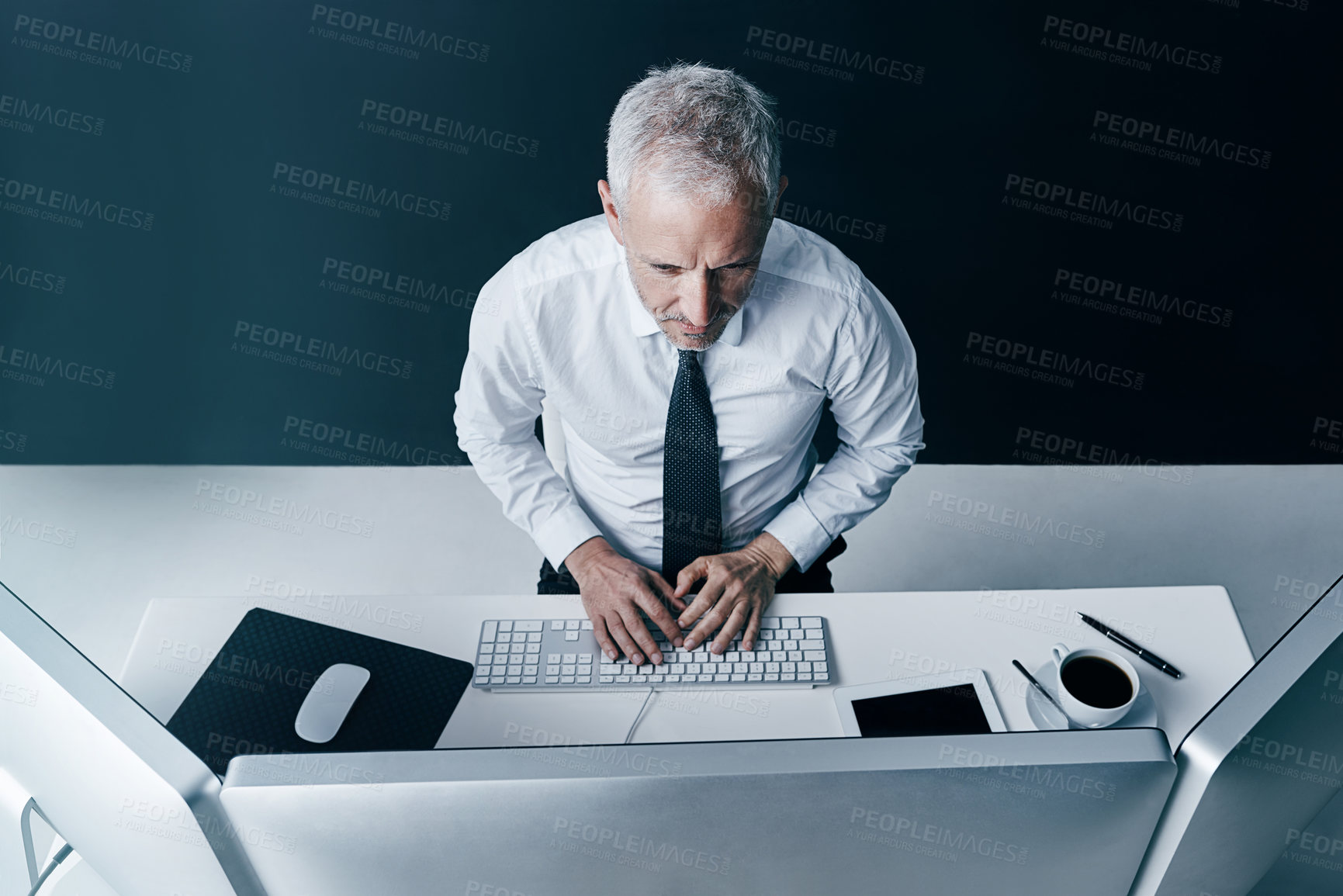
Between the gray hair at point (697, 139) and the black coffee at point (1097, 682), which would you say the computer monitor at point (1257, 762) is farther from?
the gray hair at point (697, 139)

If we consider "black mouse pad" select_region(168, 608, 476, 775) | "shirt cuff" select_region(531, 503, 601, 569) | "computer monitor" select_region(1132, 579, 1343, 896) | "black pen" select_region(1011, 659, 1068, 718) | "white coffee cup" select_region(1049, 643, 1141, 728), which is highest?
"computer monitor" select_region(1132, 579, 1343, 896)

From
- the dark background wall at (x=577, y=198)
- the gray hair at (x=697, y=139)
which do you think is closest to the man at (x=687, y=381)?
the gray hair at (x=697, y=139)

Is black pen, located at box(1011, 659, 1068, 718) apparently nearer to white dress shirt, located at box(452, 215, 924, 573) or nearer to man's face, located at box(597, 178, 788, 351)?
white dress shirt, located at box(452, 215, 924, 573)

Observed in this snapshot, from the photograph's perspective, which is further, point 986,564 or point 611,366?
point 986,564

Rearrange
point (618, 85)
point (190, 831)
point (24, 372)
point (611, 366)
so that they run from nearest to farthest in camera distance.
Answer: point (190, 831) → point (611, 366) → point (618, 85) → point (24, 372)

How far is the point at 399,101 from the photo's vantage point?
205 cm

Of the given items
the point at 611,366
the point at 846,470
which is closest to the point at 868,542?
the point at 846,470

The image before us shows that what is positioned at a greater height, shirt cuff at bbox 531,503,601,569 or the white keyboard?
shirt cuff at bbox 531,503,601,569

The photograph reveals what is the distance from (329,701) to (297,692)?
0.05 metres

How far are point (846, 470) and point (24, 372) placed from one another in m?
2.14

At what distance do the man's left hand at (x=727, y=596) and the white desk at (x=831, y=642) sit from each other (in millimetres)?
44

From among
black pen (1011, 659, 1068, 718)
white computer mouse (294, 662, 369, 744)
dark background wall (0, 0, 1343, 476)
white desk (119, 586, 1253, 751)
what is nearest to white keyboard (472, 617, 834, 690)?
white desk (119, 586, 1253, 751)

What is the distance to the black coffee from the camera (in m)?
1.17

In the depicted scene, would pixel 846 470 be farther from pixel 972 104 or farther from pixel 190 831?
pixel 190 831
